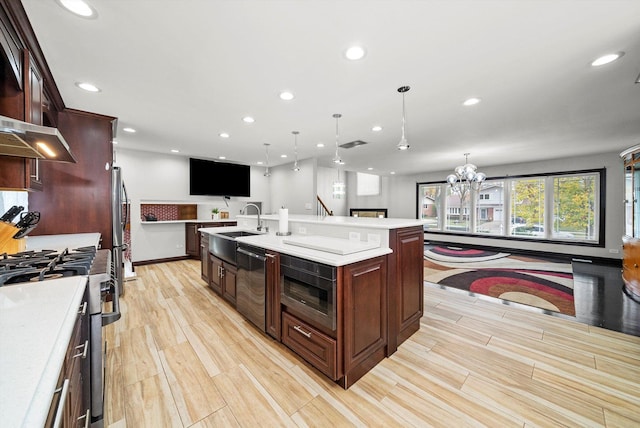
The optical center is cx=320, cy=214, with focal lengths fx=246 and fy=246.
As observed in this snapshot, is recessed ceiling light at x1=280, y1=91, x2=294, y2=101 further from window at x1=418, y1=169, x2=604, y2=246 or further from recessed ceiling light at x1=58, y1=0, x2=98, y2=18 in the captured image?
window at x1=418, y1=169, x2=604, y2=246

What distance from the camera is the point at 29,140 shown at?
1437 millimetres

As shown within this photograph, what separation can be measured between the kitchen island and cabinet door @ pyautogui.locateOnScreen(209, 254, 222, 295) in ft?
3.05

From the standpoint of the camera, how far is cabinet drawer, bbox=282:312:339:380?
6.04 ft

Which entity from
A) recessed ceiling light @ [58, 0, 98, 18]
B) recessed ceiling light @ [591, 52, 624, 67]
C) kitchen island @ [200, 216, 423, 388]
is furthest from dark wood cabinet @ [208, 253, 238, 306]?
recessed ceiling light @ [591, 52, 624, 67]

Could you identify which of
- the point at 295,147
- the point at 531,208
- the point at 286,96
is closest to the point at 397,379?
the point at 286,96

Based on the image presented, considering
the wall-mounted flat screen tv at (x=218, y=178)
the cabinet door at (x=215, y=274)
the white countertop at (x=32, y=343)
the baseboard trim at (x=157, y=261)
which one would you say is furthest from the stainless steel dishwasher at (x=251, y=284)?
the wall-mounted flat screen tv at (x=218, y=178)

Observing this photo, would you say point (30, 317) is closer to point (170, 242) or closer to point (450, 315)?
point (450, 315)

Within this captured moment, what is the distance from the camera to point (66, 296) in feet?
3.36

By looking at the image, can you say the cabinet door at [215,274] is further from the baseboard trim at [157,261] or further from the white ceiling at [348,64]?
the baseboard trim at [157,261]

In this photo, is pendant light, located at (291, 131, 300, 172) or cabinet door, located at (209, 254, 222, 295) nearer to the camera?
cabinet door, located at (209, 254, 222, 295)

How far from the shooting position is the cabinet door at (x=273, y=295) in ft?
7.51

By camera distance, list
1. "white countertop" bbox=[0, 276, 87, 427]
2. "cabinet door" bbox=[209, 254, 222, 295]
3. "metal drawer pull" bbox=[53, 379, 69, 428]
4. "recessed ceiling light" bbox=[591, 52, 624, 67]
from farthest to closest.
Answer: "cabinet door" bbox=[209, 254, 222, 295]
"recessed ceiling light" bbox=[591, 52, 624, 67]
"metal drawer pull" bbox=[53, 379, 69, 428]
"white countertop" bbox=[0, 276, 87, 427]

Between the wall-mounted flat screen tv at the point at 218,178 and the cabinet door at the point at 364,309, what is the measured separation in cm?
558

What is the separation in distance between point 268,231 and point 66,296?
8.65 feet
